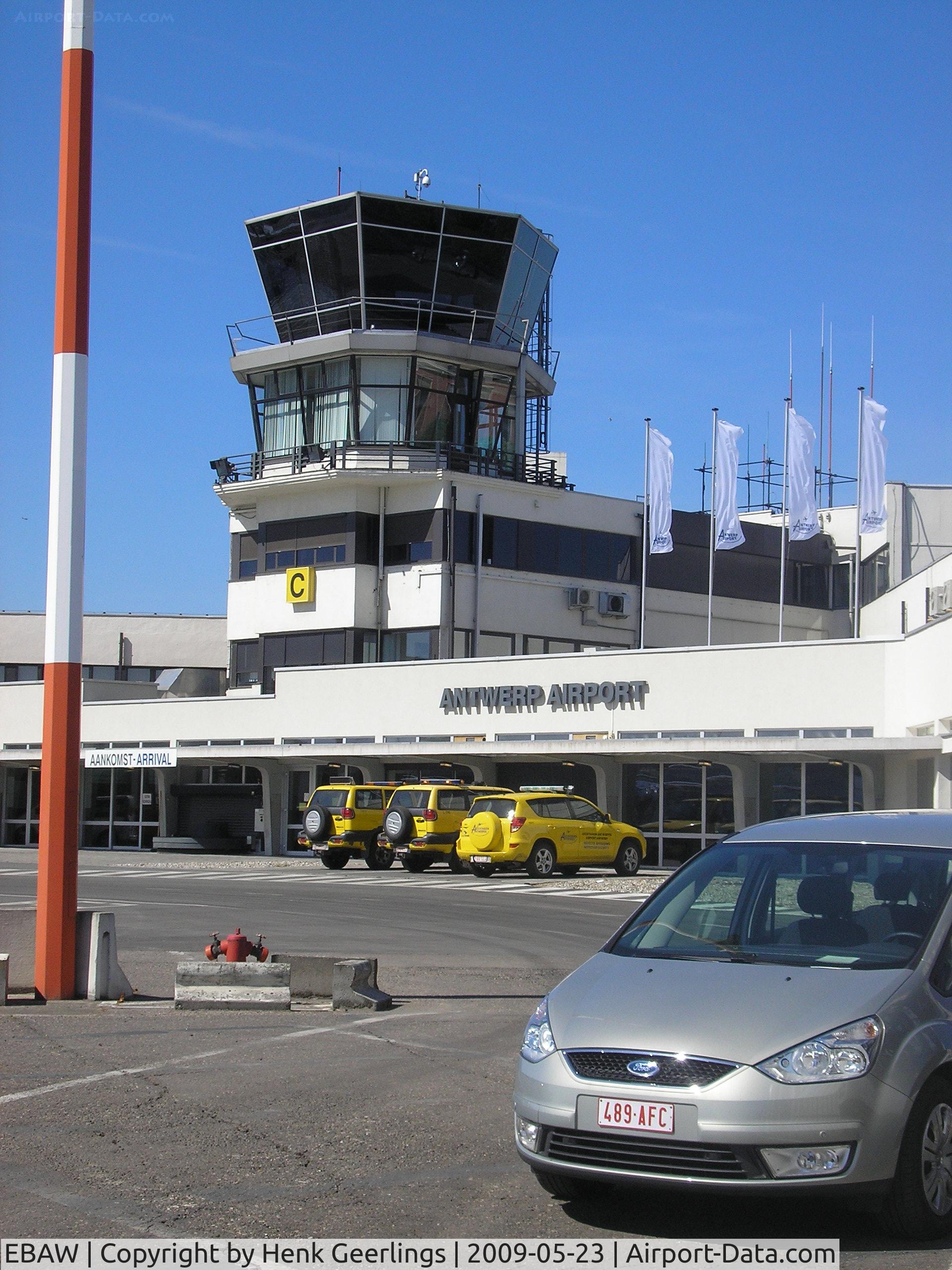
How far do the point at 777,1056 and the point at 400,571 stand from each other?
42.8m

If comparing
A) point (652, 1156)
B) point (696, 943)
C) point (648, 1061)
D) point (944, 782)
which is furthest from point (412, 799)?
point (652, 1156)

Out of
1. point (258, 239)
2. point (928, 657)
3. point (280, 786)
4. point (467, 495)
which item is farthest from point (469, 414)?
point (928, 657)

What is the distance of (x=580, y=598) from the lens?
4978 centimetres

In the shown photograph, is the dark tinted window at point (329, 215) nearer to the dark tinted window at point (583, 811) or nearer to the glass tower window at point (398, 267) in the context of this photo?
the glass tower window at point (398, 267)

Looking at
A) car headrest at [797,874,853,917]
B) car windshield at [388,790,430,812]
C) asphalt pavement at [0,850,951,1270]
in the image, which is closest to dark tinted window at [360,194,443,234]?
car windshield at [388,790,430,812]

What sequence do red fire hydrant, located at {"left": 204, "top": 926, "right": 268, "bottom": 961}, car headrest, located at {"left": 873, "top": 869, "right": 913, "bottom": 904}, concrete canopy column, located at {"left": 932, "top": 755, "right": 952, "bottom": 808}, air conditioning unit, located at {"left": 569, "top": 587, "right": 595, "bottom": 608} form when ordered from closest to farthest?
car headrest, located at {"left": 873, "top": 869, "right": 913, "bottom": 904} → red fire hydrant, located at {"left": 204, "top": 926, "right": 268, "bottom": 961} → concrete canopy column, located at {"left": 932, "top": 755, "right": 952, "bottom": 808} → air conditioning unit, located at {"left": 569, "top": 587, "right": 595, "bottom": 608}

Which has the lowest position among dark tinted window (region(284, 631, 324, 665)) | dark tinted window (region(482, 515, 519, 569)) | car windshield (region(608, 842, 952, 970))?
car windshield (region(608, 842, 952, 970))

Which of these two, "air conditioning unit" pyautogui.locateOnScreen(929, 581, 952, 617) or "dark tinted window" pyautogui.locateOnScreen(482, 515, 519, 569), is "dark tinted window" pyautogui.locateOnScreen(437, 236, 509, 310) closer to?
"dark tinted window" pyautogui.locateOnScreen(482, 515, 519, 569)

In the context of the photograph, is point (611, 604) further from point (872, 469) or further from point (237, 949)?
point (237, 949)

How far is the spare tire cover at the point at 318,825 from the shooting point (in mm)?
36312

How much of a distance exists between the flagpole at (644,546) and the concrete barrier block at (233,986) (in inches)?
1418

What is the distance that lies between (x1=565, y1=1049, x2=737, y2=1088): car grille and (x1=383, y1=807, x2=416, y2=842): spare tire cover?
28288 mm

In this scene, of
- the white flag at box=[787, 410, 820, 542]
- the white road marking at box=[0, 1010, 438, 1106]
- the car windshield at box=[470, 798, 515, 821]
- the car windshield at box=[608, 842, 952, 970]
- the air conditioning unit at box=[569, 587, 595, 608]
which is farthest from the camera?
the air conditioning unit at box=[569, 587, 595, 608]

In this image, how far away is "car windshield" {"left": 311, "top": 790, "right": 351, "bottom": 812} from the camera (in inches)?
1428
